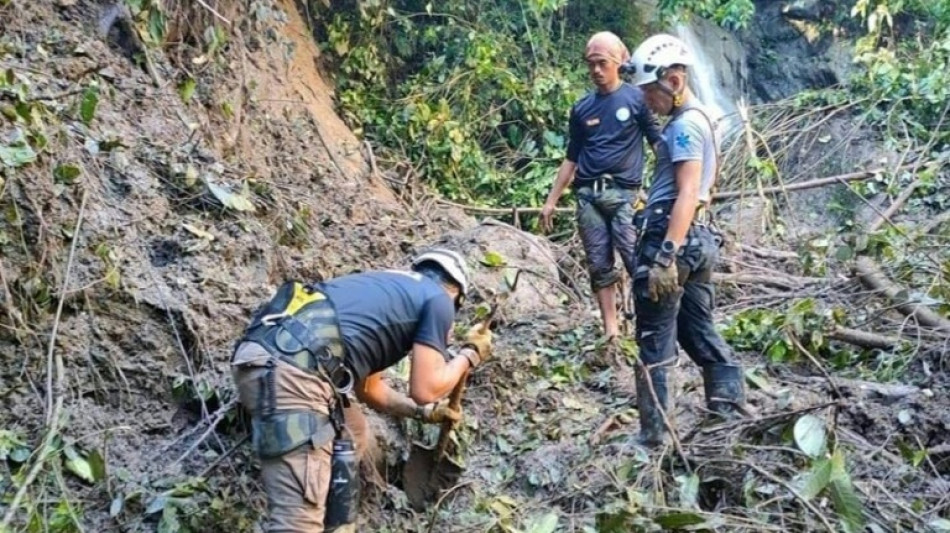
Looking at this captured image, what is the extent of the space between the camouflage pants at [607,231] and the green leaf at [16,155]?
10.0 feet

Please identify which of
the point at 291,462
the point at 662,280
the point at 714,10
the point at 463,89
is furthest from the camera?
the point at 714,10

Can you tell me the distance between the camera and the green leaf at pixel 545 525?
3.59 m

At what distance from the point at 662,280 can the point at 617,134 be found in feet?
6.20

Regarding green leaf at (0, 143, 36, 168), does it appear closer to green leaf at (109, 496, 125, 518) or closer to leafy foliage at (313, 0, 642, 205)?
green leaf at (109, 496, 125, 518)

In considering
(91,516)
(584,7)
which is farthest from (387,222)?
(584,7)

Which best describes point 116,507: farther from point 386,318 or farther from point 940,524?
point 940,524

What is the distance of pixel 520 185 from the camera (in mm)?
9578

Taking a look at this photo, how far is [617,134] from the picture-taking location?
5.66 meters

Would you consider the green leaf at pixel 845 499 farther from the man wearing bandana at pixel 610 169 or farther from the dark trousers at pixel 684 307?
the man wearing bandana at pixel 610 169

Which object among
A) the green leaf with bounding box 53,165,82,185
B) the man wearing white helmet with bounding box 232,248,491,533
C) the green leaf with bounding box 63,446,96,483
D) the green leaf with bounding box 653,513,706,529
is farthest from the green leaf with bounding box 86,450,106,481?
the green leaf with bounding box 653,513,706,529

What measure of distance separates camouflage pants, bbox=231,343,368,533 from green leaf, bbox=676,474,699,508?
1.37 meters

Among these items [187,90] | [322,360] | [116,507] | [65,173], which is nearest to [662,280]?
[322,360]

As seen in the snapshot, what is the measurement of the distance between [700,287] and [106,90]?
340 centimetres

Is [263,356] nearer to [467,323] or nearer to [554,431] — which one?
[554,431]
